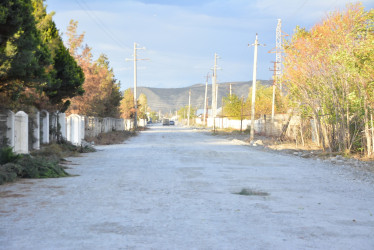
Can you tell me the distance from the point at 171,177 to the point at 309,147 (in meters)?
14.4

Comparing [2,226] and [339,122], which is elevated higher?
[339,122]

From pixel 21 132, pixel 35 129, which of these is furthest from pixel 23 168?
pixel 35 129

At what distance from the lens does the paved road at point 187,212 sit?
18.0 feet

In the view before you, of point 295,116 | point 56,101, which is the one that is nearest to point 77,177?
point 56,101

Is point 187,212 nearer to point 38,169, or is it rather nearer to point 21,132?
point 38,169

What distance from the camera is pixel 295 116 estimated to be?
26.3 meters

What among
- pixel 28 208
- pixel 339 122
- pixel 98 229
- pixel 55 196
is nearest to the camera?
pixel 98 229

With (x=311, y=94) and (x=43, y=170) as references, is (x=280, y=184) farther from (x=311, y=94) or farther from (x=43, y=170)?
(x=311, y=94)

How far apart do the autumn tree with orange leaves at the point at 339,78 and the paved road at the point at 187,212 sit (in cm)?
637

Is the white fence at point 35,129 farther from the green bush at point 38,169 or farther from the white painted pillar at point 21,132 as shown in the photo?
the green bush at point 38,169

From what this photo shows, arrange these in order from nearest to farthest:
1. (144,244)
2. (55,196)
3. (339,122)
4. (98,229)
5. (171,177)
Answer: (144,244), (98,229), (55,196), (171,177), (339,122)

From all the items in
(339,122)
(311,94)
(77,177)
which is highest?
(311,94)

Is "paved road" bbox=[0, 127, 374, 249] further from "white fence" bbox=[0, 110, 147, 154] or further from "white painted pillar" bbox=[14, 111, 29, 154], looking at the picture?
"white painted pillar" bbox=[14, 111, 29, 154]

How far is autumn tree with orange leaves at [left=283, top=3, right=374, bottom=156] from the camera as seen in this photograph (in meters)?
17.4
